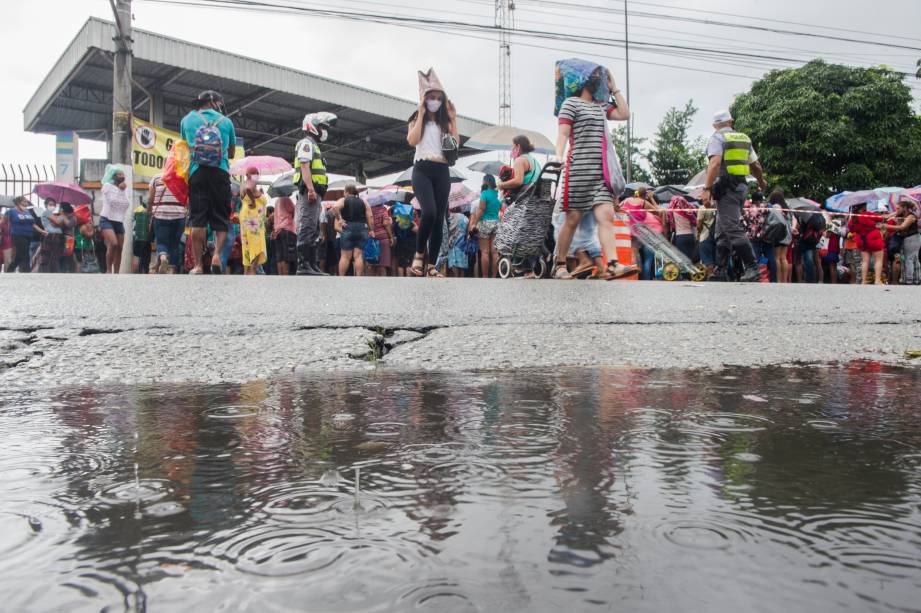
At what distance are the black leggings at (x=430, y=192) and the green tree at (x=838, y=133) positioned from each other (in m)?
23.5

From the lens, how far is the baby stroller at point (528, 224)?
6.31 metres

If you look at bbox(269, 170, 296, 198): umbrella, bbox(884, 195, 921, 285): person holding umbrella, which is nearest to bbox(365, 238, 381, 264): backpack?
bbox(269, 170, 296, 198): umbrella

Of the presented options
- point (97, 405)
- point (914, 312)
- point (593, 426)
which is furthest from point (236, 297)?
point (914, 312)

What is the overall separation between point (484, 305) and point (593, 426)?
2.16 meters

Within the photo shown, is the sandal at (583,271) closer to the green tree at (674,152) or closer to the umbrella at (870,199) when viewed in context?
the umbrella at (870,199)

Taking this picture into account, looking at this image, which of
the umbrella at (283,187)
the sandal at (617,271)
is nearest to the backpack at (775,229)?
the sandal at (617,271)

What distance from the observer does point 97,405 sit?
142cm

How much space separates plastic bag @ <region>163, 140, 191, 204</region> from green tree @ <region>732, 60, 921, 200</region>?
24.4m

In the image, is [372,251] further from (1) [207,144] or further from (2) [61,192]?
(2) [61,192]

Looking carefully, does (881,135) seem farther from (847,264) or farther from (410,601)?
(410,601)

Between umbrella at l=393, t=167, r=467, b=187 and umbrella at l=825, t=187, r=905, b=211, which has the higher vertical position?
umbrella at l=393, t=167, r=467, b=187

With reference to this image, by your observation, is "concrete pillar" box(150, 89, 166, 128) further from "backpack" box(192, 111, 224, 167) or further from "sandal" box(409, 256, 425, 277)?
"sandal" box(409, 256, 425, 277)

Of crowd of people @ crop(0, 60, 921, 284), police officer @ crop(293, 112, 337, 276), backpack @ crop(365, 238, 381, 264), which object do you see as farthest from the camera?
backpack @ crop(365, 238, 381, 264)

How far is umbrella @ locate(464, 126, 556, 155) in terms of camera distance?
45.6ft
